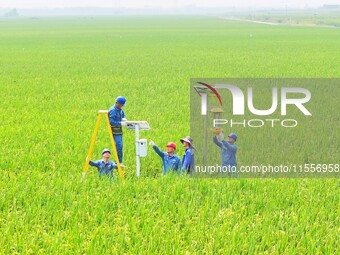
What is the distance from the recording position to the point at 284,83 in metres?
18.3

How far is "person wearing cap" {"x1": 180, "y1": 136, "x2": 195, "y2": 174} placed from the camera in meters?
6.80

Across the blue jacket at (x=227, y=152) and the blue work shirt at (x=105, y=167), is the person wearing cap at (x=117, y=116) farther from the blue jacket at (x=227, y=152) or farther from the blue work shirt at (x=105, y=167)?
the blue jacket at (x=227, y=152)

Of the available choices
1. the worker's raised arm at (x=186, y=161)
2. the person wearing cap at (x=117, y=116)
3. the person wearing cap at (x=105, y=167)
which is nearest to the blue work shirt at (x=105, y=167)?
the person wearing cap at (x=105, y=167)

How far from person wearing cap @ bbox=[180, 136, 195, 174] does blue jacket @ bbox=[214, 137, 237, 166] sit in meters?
0.37

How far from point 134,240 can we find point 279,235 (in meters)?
1.49

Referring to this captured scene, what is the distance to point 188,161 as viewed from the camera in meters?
6.87

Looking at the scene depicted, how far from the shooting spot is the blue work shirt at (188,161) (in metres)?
6.80

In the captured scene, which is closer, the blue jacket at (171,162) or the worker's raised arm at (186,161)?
the worker's raised arm at (186,161)

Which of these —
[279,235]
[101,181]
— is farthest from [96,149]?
[279,235]

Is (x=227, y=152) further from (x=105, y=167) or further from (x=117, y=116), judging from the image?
(x=105, y=167)

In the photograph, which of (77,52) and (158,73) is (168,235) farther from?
(77,52)

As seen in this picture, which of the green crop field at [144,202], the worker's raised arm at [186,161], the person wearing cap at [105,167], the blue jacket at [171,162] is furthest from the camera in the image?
the blue jacket at [171,162]

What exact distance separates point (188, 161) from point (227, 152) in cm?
54

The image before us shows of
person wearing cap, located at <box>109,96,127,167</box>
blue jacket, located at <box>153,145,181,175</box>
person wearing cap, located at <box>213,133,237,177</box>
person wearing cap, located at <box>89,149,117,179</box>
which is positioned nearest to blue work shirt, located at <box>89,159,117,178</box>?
person wearing cap, located at <box>89,149,117,179</box>
